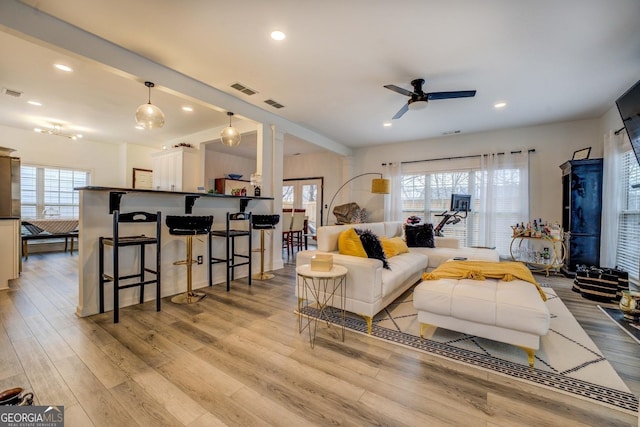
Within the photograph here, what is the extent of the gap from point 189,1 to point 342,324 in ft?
9.99

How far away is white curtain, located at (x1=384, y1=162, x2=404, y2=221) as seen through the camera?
6.47 metres

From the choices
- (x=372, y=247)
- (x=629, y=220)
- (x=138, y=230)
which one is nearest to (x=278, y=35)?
(x=372, y=247)

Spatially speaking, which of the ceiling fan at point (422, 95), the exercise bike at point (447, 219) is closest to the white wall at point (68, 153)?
the ceiling fan at point (422, 95)

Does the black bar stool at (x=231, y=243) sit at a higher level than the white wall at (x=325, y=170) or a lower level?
lower

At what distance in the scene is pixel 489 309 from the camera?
196 centimetres

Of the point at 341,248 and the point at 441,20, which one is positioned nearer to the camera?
the point at 441,20

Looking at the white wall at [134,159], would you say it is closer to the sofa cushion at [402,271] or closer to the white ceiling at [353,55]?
the white ceiling at [353,55]

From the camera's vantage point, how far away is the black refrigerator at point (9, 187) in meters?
3.69

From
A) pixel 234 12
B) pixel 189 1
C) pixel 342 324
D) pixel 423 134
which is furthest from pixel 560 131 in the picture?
pixel 189 1

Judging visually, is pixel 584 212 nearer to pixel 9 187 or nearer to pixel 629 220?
pixel 629 220

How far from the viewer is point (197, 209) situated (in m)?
3.59

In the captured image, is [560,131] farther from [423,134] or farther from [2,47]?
[2,47]

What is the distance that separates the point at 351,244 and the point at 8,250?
14.7ft

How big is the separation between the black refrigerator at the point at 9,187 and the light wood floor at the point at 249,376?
6.11ft
